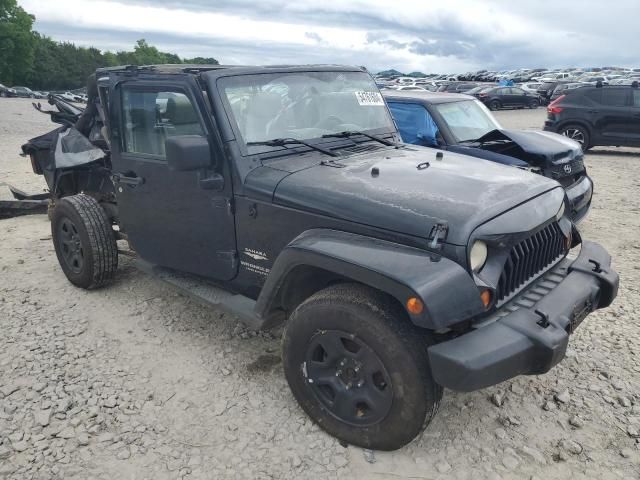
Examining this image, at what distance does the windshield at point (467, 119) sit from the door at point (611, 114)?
6187 mm

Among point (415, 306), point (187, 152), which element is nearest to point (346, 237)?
point (415, 306)

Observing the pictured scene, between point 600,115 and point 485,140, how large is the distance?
7.15 m

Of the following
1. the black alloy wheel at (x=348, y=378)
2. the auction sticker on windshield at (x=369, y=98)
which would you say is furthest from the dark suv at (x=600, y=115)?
the black alloy wheel at (x=348, y=378)

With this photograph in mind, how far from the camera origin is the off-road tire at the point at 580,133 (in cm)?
1218

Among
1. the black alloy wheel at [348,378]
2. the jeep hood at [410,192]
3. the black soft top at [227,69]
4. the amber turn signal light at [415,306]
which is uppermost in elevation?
the black soft top at [227,69]

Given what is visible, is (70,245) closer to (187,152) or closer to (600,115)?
(187,152)

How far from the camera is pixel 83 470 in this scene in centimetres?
271

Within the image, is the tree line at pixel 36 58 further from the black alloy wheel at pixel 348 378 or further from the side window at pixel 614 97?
the black alloy wheel at pixel 348 378

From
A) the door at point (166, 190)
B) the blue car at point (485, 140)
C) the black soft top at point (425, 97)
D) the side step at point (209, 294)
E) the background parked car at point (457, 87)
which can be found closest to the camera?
the side step at point (209, 294)

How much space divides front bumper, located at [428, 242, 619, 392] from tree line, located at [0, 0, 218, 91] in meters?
47.1

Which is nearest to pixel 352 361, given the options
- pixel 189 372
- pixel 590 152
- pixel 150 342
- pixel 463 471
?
pixel 463 471

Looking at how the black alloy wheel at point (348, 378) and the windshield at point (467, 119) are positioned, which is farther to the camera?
the windshield at point (467, 119)

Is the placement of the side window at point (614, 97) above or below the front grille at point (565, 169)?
above

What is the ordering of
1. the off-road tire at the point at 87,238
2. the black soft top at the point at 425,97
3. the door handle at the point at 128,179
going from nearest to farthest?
the door handle at the point at 128,179 < the off-road tire at the point at 87,238 < the black soft top at the point at 425,97
